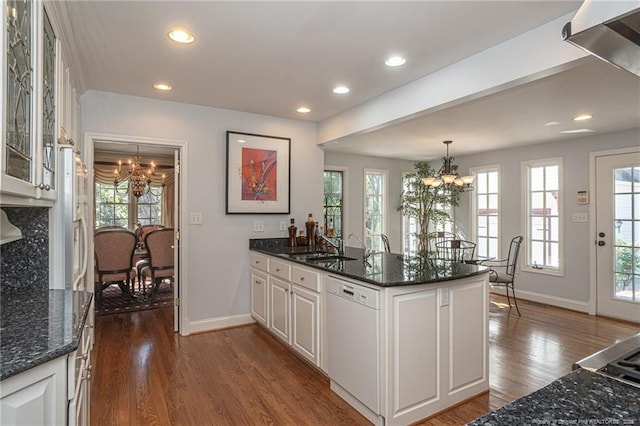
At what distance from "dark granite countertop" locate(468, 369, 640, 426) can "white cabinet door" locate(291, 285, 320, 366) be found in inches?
76.8

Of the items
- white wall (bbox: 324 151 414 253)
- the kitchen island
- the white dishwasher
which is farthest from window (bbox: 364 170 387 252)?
the white dishwasher

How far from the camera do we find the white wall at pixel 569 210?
477 centimetres

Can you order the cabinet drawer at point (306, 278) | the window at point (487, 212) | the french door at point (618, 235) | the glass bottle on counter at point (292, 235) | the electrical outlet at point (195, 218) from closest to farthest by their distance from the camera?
the cabinet drawer at point (306, 278) → the electrical outlet at point (195, 218) → the glass bottle on counter at point (292, 235) → the french door at point (618, 235) → the window at point (487, 212)

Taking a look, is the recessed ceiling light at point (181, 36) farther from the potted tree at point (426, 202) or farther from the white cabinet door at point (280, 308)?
the potted tree at point (426, 202)

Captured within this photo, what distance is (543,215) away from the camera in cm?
536

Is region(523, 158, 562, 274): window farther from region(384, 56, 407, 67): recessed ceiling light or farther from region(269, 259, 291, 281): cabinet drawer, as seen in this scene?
region(269, 259, 291, 281): cabinet drawer

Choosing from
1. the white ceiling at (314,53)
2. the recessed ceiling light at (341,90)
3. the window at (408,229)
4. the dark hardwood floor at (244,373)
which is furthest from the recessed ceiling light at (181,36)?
the window at (408,229)

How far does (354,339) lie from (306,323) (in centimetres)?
64

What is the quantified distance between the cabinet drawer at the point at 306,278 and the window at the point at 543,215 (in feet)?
13.7

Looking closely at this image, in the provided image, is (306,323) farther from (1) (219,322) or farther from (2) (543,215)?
(2) (543,215)

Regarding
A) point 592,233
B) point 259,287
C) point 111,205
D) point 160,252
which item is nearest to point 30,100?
point 259,287

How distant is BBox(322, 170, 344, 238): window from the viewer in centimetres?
637

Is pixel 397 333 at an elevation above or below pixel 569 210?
below

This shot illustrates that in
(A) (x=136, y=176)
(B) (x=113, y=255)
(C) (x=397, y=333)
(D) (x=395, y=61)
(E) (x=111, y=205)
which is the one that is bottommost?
(C) (x=397, y=333)
